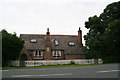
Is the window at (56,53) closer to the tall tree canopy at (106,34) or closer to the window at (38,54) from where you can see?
the window at (38,54)

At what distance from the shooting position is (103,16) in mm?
44625

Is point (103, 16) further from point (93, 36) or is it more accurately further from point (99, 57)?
point (99, 57)

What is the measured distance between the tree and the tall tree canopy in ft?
51.7

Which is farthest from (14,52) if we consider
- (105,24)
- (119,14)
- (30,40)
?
(119,14)

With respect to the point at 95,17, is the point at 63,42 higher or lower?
lower

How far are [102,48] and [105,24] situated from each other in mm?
5569

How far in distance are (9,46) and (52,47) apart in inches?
635

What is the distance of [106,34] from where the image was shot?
132 ft

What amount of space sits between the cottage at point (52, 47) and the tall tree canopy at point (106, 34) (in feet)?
10.7

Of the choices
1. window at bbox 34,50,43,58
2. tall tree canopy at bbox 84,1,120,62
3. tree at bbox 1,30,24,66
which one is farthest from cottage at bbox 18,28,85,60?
tree at bbox 1,30,24,66

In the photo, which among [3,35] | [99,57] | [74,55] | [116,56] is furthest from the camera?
[74,55]

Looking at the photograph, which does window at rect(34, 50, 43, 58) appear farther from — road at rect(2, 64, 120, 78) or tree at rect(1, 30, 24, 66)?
road at rect(2, 64, 120, 78)

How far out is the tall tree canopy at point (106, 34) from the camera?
39.0m

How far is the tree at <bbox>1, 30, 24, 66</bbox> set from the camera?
31.5m
